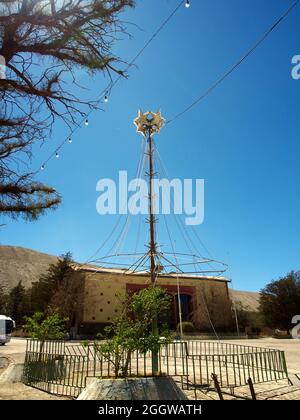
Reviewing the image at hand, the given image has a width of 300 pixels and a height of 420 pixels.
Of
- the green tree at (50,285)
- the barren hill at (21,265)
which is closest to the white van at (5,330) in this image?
the green tree at (50,285)

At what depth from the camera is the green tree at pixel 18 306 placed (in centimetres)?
5234

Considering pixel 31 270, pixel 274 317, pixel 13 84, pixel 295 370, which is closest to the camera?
pixel 13 84

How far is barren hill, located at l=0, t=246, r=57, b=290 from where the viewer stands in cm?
9450

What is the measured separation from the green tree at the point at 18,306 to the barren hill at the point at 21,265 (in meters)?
33.8

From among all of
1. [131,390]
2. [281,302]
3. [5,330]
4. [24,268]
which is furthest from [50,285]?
[24,268]

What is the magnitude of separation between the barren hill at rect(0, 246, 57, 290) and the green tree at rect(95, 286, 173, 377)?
8729 cm

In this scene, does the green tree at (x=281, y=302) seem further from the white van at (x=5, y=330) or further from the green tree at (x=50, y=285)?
the white van at (x=5, y=330)

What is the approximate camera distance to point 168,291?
42719 millimetres

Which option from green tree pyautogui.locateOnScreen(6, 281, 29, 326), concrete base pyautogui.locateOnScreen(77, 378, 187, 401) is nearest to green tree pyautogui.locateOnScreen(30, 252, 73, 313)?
green tree pyautogui.locateOnScreen(6, 281, 29, 326)

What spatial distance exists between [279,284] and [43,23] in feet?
158

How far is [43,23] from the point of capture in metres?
4.19

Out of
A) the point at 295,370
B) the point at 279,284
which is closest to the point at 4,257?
the point at 279,284
